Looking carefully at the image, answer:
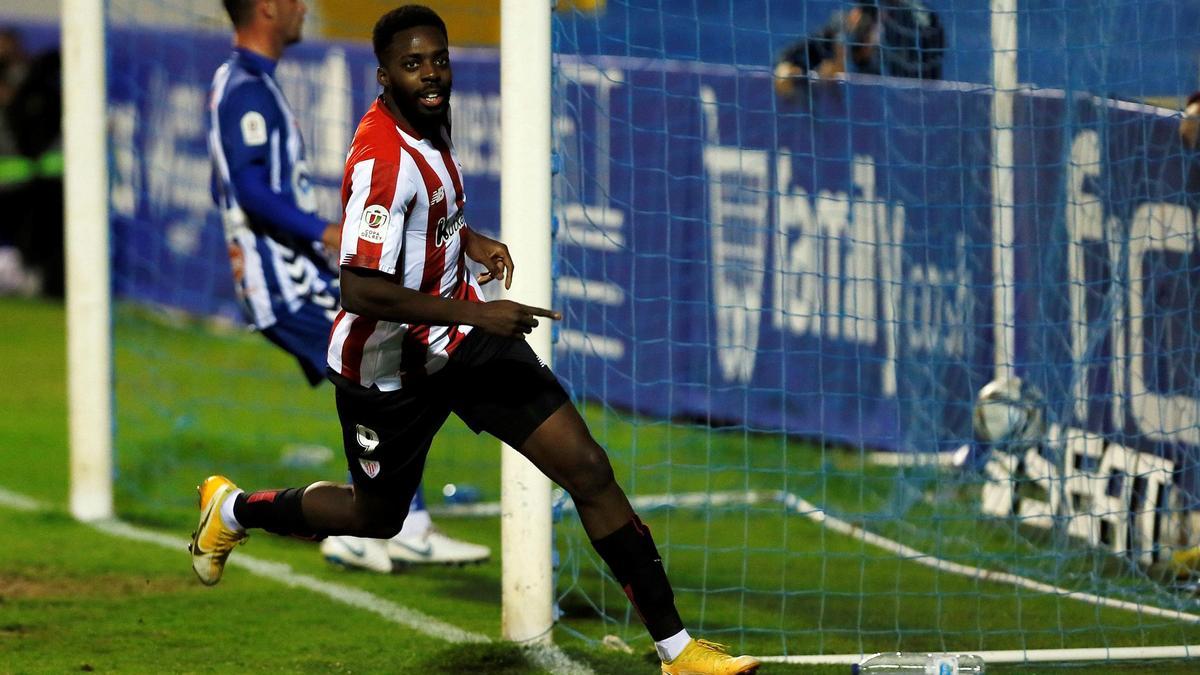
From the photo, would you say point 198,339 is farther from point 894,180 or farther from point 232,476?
point 894,180

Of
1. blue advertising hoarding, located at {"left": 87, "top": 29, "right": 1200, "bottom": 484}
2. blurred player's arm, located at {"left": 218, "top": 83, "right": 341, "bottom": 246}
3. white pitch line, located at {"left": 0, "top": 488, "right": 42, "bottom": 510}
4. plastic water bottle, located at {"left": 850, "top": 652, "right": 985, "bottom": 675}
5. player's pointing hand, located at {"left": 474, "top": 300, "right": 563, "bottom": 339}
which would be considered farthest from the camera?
white pitch line, located at {"left": 0, "top": 488, "right": 42, "bottom": 510}

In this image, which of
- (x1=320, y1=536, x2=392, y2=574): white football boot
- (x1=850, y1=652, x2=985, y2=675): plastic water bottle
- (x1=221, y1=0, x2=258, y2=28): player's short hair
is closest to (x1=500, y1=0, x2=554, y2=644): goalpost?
(x1=850, y1=652, x2=985, y2=675): plastic water bottle

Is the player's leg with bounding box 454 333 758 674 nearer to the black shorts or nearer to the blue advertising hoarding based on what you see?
the black shorts

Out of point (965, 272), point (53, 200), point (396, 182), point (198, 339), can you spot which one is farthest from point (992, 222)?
point (53, 200)

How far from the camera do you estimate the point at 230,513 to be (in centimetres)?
531

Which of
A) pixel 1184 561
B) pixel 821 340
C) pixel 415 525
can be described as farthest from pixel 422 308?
pixel 821 340

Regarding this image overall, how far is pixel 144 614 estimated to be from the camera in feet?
19.5

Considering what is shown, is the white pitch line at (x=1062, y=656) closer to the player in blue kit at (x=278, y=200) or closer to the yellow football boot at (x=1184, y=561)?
the yellow football boot at (x=1184, y=561)

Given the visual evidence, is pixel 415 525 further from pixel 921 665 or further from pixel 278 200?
pixel 921 665

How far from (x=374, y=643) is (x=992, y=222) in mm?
3027

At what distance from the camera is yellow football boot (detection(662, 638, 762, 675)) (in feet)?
15.0

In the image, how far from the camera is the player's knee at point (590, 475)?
4656 mm

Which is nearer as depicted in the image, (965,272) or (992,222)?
(992,222)

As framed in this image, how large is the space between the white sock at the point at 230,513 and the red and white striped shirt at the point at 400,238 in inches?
30.1
